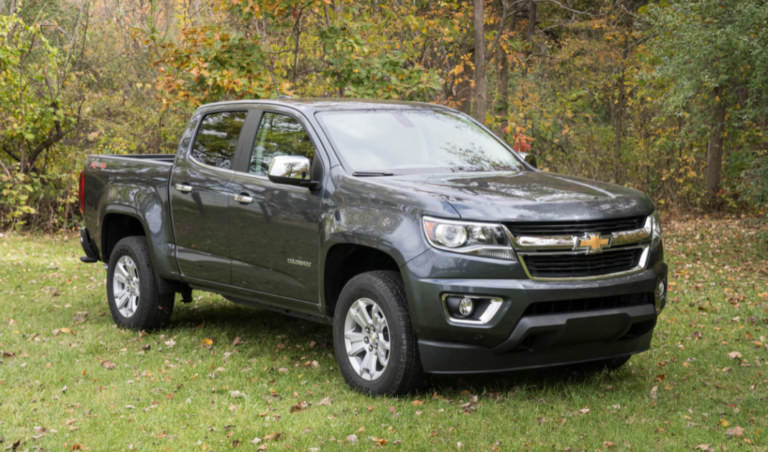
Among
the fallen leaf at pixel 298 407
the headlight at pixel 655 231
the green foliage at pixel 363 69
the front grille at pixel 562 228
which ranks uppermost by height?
the green foliage at pixel 363 69

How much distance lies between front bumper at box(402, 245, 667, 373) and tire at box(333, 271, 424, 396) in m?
0.15

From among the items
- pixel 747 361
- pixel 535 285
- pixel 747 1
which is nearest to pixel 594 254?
pixel 535 285

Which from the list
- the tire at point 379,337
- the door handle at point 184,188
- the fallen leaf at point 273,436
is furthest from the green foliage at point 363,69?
the fallen leaf at point 273,436

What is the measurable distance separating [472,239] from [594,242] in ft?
2.39

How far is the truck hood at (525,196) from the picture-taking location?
180 inches

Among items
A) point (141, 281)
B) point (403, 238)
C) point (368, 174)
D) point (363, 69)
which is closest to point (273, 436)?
point (403, 238)

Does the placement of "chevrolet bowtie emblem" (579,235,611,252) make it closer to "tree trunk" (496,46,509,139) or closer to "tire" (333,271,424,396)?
"tire" (333,271,424,396)

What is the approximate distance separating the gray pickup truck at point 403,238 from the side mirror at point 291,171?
14mm

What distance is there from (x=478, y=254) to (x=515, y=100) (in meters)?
17.7

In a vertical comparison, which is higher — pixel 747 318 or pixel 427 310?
pixel 427 310

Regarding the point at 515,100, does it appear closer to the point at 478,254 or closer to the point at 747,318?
the point at 747,318

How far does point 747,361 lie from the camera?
601 cm

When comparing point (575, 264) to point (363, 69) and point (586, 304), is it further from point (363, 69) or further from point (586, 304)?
point (363, 69)

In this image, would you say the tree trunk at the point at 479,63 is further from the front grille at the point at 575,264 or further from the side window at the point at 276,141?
the front grille at the point at 575,264
